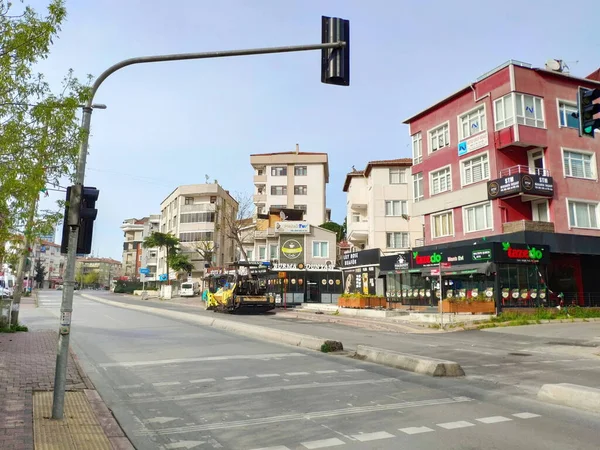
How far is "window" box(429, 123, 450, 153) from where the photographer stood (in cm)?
3294

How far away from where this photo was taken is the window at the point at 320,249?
4794 cm

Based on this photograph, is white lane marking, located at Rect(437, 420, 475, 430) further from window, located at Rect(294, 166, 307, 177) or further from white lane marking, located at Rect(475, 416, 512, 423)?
window, located at Rect(294, 166, 307, 177)

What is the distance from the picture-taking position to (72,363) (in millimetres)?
10539

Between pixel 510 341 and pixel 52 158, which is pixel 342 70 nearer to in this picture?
pixel 52 158

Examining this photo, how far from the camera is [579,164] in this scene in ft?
96.1

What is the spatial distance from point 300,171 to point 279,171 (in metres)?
3.16

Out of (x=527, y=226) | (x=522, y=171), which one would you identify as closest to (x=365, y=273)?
(x=527, y=226)

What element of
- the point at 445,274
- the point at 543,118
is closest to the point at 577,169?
the point at 543,118

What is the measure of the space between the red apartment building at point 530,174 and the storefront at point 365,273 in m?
6.43

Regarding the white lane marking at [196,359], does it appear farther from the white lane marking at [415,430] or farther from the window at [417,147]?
the window at [417,147]

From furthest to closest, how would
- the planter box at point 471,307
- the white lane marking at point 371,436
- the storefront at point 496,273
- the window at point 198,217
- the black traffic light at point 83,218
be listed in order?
the window at point 198,217, the storefront at point 496,273, the planter box at point 471,307, the black traffic light at point 83,218, the white lane marking at point 371,436

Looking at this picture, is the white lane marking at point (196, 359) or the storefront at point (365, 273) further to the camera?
the storefront at point (365, 273)

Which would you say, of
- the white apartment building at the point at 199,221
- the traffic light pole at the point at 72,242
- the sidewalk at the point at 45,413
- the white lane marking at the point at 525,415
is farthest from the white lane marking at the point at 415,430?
the white apartment building at the point at 199,221

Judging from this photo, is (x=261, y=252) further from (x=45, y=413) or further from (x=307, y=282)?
(x=45, y=413)
